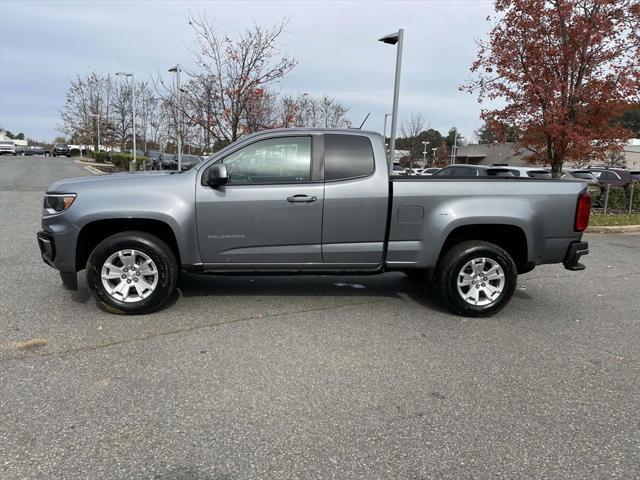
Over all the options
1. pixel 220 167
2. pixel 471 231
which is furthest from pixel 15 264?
pixel 471 231

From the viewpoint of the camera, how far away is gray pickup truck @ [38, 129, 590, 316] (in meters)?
4.54

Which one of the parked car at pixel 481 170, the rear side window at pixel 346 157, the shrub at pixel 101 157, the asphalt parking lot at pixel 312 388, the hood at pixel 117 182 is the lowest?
the asphalt parking lot at pixel 312 388

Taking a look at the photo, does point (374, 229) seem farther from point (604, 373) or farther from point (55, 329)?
point (55, 329)

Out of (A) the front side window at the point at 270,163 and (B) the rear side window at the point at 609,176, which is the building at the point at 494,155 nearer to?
(B) the rear side window at the point at 609,176

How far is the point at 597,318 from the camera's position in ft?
16.7

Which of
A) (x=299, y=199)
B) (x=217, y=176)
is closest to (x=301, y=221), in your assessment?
(x=299, y=199)

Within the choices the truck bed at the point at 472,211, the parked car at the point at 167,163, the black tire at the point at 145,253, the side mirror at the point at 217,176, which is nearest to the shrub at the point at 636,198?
the truck bed at the point at 472,211

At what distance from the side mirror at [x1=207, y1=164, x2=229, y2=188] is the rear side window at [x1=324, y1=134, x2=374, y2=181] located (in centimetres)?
99

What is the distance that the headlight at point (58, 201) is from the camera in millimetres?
4484

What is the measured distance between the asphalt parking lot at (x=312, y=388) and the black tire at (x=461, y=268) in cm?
17

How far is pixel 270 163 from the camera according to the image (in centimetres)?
475

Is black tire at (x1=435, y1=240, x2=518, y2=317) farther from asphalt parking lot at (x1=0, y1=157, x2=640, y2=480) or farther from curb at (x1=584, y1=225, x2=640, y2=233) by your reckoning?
curb at (x1=584, y1=225, x2=640, y2=233)

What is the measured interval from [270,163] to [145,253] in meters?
1.48

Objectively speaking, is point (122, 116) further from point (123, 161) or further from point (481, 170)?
point (481, 170)
